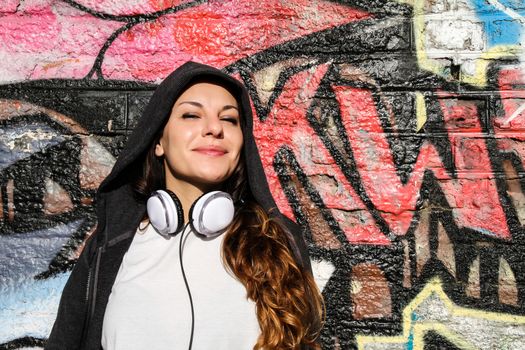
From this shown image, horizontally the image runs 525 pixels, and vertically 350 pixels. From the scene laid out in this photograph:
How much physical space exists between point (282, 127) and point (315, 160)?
0.22 metres

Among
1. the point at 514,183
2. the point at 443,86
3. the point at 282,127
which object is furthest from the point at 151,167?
the point at 514,183

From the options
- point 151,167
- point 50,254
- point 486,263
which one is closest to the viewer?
point 151,167

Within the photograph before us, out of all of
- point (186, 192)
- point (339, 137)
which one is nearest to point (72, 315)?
point (186, 192)

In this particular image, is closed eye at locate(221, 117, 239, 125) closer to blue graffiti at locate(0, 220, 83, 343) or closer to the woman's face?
the woman's face

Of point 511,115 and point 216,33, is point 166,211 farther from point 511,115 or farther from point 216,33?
point 511,115

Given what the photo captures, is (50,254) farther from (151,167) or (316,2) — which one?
(316,2)

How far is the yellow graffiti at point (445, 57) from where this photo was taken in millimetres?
2625

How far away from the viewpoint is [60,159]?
2820 mm

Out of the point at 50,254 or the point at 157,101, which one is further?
the point at 50,254

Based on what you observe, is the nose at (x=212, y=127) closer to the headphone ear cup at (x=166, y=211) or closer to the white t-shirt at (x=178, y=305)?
the headphone ear cup at (x=166, y=211)

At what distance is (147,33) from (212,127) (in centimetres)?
109

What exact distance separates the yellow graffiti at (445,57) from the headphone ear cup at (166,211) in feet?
4.61

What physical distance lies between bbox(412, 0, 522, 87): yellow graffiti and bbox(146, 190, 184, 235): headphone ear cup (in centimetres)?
141

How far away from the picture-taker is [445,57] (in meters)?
2.67
